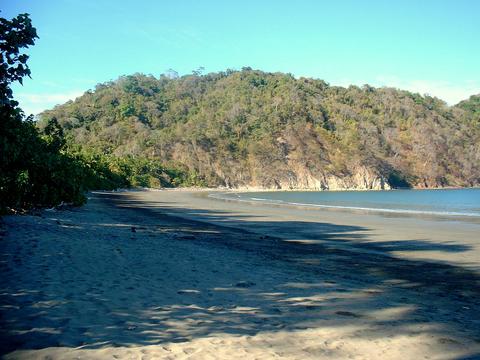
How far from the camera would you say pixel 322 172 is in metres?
135

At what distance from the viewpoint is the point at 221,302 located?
6.61 meters

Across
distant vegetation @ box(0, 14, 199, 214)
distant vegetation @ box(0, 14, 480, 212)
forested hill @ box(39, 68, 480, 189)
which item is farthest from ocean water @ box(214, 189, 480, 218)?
forested hill @ box(39, 68, 480, 189)

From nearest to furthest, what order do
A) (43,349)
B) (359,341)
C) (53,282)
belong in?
(43,349) < (359,341) < (53,282)

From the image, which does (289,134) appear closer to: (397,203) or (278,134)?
(278,134)

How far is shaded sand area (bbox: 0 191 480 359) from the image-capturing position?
4.86 metres

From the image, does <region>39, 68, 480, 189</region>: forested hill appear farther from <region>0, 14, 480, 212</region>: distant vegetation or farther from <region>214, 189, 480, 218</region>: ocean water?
<region>214, 189, 480, 218</region>: ocean water

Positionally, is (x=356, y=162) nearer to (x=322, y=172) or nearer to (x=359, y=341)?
(x=322, y=172)

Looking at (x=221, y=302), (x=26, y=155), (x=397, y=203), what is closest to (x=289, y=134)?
(x=397, y=203)

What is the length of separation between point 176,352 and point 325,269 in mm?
6288

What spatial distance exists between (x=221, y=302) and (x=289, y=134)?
13763 cm

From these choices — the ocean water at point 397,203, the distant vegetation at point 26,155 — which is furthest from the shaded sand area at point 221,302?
the ocean water at point 397,203

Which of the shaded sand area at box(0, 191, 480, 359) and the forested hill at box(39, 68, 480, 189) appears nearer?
the shaded sand area at box(0, 191, 480, 359)

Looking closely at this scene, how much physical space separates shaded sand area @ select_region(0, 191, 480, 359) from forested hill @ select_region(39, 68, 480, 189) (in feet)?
380

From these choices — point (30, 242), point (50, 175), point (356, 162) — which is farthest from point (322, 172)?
point (30, 242)
